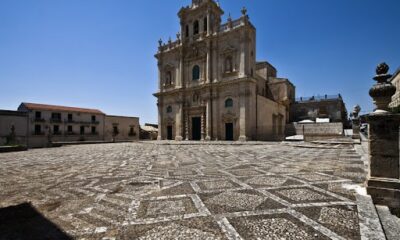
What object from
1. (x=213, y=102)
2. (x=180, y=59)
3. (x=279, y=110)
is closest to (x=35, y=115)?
(x=180, y=59)

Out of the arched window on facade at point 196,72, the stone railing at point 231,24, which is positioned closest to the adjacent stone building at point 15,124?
the arched window on facade at point 196,72

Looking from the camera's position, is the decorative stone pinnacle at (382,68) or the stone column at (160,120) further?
the stone column at (160,120)

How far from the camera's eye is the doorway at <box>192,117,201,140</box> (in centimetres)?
2491

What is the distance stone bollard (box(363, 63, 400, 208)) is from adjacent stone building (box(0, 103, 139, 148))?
104 feet

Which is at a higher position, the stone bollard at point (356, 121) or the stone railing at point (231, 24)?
the stone railing at point (231, 24)

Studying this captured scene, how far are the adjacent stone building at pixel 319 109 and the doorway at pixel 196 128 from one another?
17.3 m

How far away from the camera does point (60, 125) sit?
1309 inches

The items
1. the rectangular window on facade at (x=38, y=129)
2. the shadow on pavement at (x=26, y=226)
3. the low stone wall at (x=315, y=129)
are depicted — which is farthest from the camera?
the rectangular window on facade at (x=38, y=129)

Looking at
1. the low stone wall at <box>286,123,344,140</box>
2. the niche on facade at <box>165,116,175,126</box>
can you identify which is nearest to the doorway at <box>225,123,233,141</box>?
the niche on facade at <box>165,116,175,126</box>

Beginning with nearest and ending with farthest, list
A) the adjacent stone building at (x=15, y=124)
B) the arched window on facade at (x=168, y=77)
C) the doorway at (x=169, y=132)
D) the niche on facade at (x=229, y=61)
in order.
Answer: the niche on facade at (x=229, y=61) < the adjacent stone building at (x=15, y=124) < the doorway at (x=169, y=132) < the arched window on facade at (x=168, y=77)

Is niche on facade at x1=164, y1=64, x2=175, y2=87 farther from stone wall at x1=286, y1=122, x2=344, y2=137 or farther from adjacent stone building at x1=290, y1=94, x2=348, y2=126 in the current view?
adjacent stone building at x1=290, y1=94, x2=348, y2=126

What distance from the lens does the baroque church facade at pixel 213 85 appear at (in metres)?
21.1

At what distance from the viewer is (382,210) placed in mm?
2760

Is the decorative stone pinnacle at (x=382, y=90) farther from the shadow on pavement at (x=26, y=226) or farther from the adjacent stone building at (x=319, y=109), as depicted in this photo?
the adjacent stone building at (x=319, y=109)
